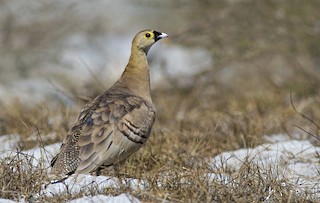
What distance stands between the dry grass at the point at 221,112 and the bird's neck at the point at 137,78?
0.51 m

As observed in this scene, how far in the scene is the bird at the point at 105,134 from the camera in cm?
A: 540

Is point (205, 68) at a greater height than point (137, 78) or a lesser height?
greater

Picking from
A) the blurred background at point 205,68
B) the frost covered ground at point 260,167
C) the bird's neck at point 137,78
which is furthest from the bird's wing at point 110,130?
the blurred background at point 205,68

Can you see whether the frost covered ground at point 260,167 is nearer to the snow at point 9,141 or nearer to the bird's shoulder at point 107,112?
the snow at point 9,141

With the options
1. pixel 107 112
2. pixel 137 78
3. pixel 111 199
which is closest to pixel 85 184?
pixel 111 199

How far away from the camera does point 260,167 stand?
5.56 metres

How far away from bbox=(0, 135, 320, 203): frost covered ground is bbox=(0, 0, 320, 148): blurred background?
270mm

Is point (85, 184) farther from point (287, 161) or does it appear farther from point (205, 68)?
point (205, 68)

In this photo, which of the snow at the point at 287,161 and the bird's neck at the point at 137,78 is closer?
the snow at the point at 287,161

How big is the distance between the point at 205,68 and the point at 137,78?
158 inches

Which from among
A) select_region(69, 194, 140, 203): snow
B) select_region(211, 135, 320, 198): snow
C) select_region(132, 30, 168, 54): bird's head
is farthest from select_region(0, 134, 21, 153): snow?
select_region(69, 194, 140, 203): snow

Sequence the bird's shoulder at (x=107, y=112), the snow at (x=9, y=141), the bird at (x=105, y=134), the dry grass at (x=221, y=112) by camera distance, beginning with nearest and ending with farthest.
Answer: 1. the dry grass at (x=221, y=112)
2. the bird at (x=105, y=134)
3. the bird's shoulder at (x=107, y=112)
4. the snow at (x=9, y=141)

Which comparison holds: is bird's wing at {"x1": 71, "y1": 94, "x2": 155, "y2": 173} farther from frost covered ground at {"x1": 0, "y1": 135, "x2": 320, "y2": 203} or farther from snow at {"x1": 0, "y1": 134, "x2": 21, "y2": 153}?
snow at {"x1": 0, "y1": 134, "x2": 21, "y2": 153}

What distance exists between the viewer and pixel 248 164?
5.03m
